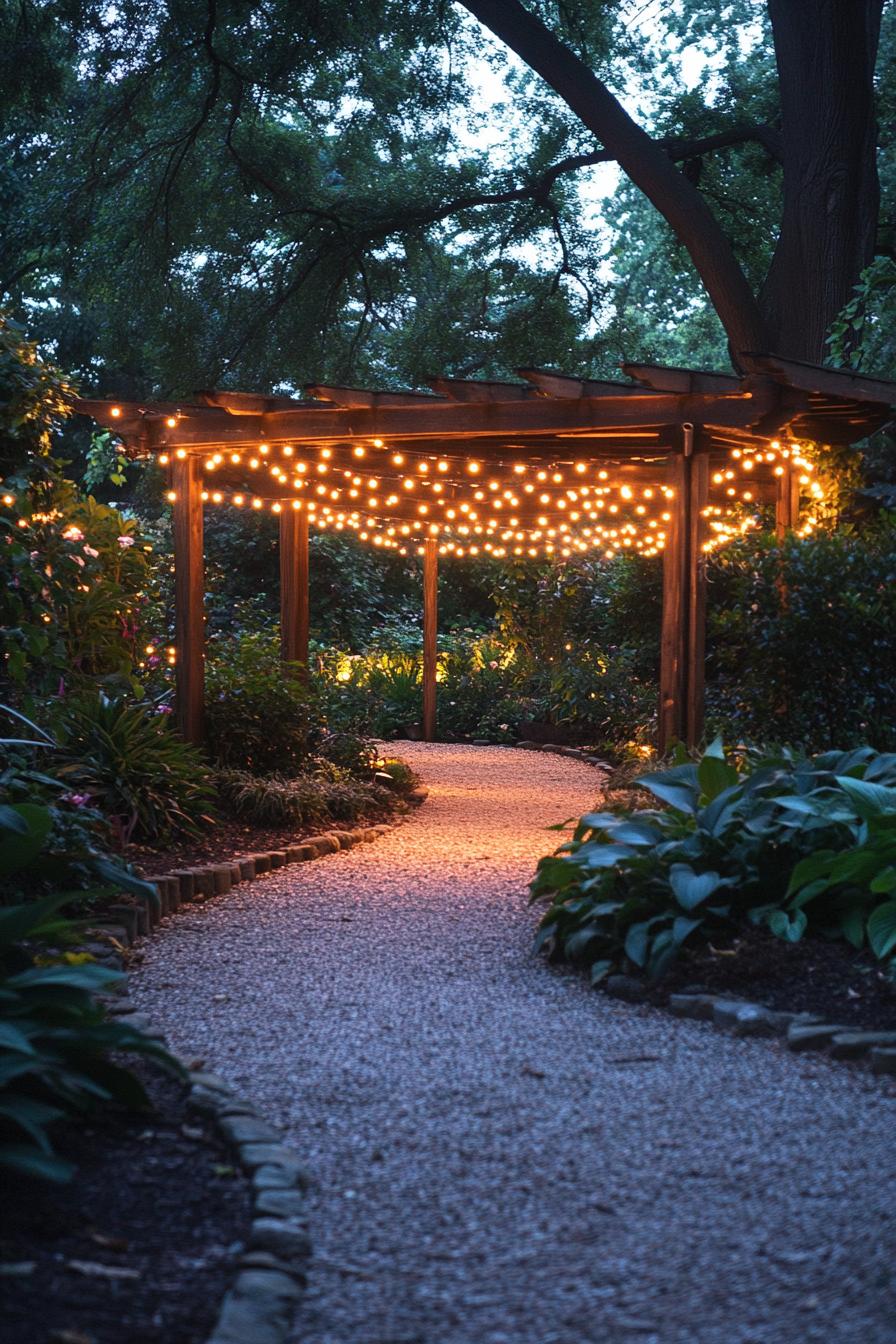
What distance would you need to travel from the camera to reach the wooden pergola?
7.00 metres

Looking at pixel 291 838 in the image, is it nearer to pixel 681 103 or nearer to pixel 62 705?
pixel 62 705

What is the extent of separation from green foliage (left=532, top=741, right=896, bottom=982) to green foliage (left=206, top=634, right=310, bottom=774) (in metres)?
3.47

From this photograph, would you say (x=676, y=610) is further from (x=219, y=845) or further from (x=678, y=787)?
(x=219, y=845)

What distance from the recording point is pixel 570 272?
1437 centimetres

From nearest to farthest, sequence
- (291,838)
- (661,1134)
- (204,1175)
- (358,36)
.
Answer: (204,1175), (661,1134), (291,838), (358,36)

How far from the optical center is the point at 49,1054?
264cm

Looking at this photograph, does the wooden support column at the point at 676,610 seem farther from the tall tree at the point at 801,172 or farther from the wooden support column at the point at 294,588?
the tall tree at the point at 801,172

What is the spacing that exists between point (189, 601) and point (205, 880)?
2.88 m

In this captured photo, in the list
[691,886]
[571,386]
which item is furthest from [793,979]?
[571,386]

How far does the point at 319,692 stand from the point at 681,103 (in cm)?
743

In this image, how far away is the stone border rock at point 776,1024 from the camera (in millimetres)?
3373

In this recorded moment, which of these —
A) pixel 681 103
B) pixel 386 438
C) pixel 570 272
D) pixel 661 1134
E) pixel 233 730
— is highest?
pixel 681 103

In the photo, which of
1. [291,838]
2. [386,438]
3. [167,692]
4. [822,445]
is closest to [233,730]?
[167,692]

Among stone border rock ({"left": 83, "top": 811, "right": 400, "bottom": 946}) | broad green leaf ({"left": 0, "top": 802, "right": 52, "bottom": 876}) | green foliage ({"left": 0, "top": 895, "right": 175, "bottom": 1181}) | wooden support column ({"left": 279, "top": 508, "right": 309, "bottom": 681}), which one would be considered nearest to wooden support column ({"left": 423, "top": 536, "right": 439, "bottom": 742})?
wooden support column ({"left": 279, "top": 508, "right": 309, "bottom": 681})
